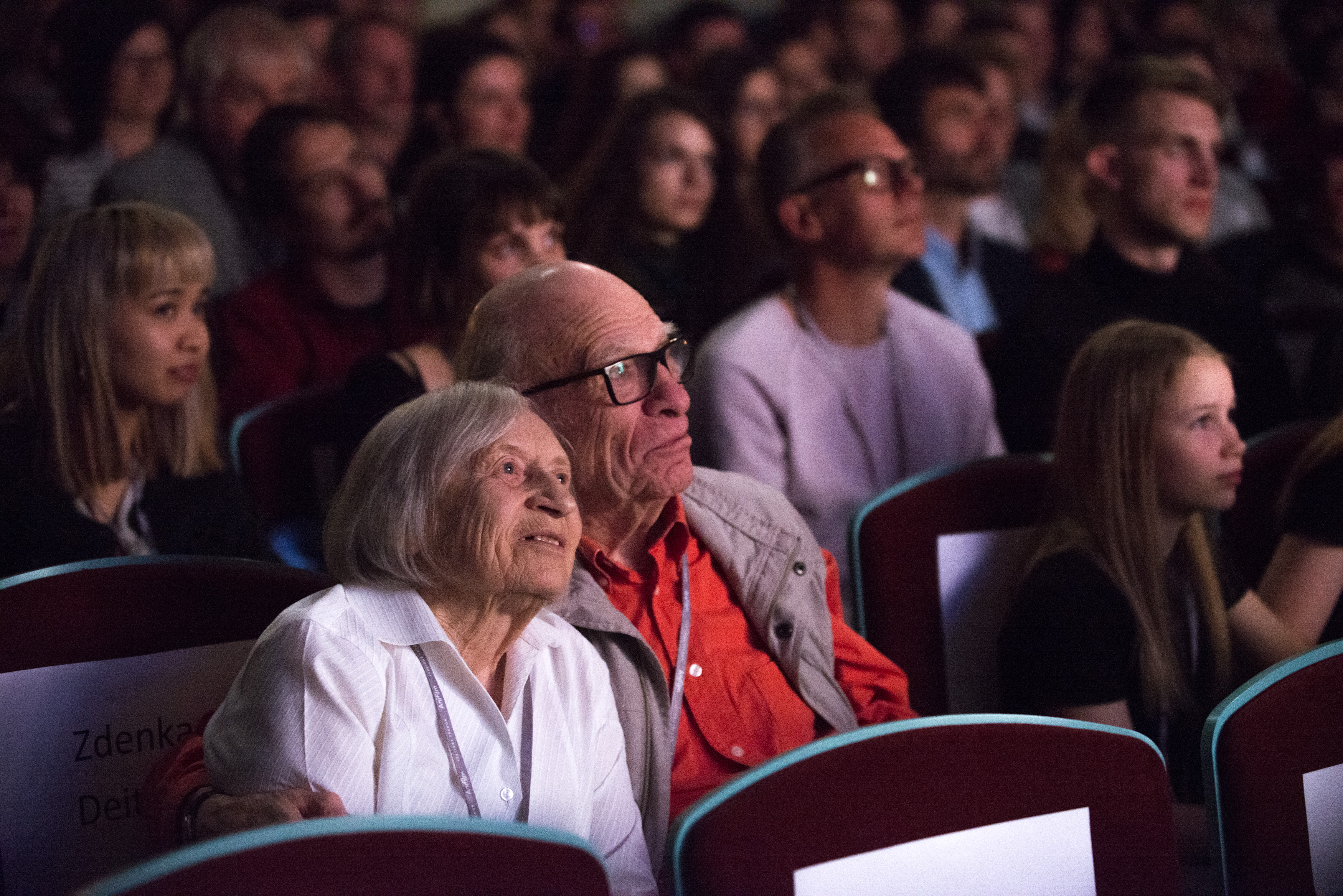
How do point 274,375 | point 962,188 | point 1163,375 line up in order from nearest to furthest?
point 1163,375, point 274,375, point 962,188

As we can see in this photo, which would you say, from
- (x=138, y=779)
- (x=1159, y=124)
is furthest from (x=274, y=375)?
(x=1159, y=124)

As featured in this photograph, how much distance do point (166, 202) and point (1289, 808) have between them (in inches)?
114

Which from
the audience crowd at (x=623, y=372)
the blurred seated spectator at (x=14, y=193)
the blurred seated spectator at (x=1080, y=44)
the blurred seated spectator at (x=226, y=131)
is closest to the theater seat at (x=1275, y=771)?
the audience crowd at (x=623, y=372)

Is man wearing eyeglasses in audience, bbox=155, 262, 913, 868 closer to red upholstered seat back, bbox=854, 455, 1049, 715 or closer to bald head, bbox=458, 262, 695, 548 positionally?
bald head, bbox=458, 262, 695, 548

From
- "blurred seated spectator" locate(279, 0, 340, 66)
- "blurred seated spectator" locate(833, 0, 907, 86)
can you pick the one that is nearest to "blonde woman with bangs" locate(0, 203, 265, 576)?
"blurred seated spectator" locate(279, 0, 340, 66)

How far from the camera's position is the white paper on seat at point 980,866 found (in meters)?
1.14

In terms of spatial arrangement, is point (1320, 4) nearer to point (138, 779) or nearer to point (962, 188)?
point (962, 188)

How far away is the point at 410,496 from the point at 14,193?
1.89 meters

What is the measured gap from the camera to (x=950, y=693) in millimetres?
2057

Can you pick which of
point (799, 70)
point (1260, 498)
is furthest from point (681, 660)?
point (799, 70)

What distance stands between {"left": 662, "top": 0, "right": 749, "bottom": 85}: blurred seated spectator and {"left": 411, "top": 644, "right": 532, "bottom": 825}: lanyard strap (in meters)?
4.65

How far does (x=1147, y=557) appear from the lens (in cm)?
196

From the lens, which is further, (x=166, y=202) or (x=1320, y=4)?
(x=1320, y=4)

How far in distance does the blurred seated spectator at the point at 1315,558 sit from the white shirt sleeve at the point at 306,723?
148cm
